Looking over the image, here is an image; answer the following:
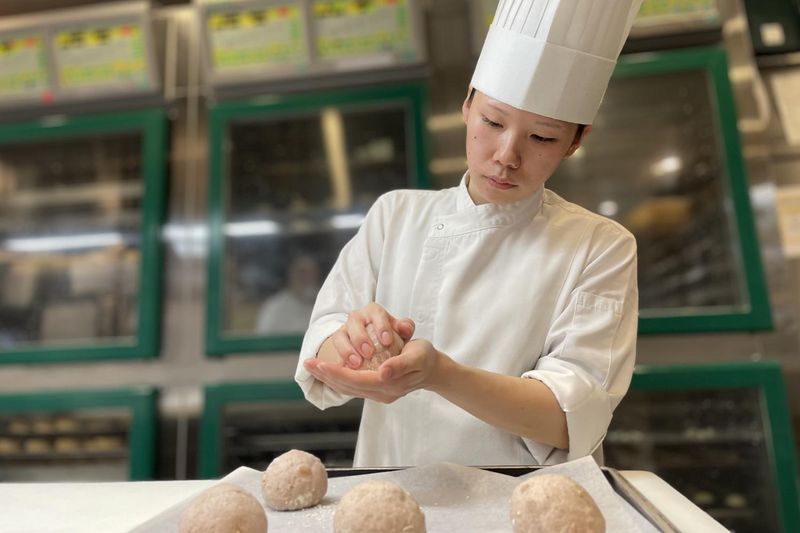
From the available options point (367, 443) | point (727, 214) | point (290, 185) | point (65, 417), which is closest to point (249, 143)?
point (290, 185)

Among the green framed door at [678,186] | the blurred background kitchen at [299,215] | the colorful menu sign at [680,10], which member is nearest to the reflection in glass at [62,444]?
the blurred background kitchen at [299,215]

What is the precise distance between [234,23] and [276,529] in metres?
2.19

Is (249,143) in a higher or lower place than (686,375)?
higher

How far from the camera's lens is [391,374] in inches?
32.5

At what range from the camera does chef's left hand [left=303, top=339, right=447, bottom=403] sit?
83cm

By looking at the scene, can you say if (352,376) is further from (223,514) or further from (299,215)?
(299,215)

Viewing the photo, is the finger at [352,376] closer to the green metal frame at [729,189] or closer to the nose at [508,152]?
the nose at [508,152]

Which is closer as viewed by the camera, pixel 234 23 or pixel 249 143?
pixel 234 23

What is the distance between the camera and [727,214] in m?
2.11

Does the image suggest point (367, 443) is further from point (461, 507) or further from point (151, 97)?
point (151, 97)

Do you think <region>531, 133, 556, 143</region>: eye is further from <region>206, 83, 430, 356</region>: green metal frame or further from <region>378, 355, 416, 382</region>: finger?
<region>206, 83, 430, 356</region>: green metal frame

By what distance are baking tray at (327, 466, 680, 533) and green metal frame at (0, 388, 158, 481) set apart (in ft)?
5.01

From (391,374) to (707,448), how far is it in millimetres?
1735

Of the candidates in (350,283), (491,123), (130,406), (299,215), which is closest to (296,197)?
(299,215)
